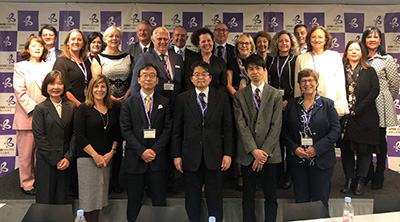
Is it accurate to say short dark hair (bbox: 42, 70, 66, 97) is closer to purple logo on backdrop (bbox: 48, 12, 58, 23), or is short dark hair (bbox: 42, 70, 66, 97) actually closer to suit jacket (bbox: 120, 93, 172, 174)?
suit jacket (bbox: 120, 93, 172, 174)

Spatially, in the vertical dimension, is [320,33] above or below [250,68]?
above

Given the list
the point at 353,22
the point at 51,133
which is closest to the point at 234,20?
the point at 353,22

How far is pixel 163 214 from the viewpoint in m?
1.94

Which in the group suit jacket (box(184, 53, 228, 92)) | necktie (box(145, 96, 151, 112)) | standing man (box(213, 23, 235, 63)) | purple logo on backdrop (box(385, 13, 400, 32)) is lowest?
necktie (box(145, 96, 151, 112))

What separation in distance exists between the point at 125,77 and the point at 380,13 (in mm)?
4568

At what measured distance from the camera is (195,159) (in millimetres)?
2828

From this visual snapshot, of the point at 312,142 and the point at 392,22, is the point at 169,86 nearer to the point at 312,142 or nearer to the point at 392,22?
the point at 312,142

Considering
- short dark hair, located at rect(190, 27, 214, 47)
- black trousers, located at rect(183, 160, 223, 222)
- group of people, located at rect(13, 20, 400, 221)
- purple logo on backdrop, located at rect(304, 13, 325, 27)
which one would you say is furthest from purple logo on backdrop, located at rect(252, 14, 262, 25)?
black trousers, located at rect(183, 160, 223, 222)

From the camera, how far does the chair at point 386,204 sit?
2.20 m

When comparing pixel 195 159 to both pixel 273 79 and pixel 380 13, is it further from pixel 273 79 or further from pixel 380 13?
pixel 380 13

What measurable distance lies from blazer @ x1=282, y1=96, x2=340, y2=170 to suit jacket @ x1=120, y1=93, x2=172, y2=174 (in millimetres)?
1253

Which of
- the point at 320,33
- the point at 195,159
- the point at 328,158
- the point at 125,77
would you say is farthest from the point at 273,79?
the point at 125,77

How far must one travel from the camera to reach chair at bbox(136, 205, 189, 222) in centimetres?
192

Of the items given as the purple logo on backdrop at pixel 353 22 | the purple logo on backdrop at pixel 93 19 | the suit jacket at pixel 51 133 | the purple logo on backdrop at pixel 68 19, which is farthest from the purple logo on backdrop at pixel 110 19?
the purple logo on backdrop at pixel 353 22
